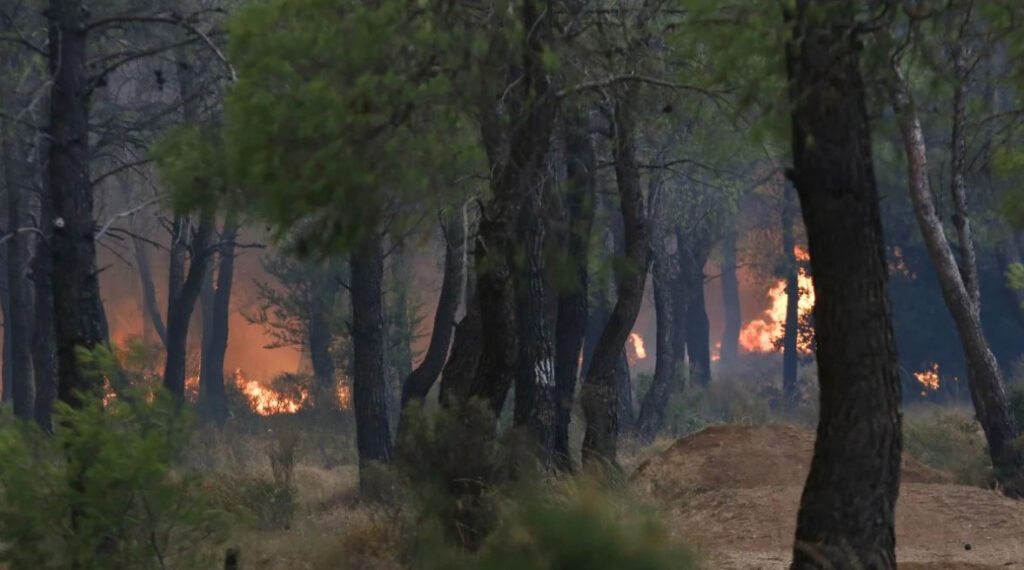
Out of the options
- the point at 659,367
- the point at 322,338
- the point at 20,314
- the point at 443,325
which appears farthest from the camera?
the point at 322,338

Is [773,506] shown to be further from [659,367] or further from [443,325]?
[659,367]

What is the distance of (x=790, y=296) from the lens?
150 ft

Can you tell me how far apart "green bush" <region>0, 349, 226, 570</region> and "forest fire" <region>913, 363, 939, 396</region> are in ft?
124

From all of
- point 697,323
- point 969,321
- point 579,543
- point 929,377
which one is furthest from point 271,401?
point 579,543

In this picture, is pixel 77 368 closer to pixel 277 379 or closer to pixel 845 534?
pixel 845 534

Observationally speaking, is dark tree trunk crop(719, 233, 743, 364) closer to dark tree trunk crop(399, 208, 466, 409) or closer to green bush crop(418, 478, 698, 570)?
dark tree trunk crop(399, 208, 466, 409)

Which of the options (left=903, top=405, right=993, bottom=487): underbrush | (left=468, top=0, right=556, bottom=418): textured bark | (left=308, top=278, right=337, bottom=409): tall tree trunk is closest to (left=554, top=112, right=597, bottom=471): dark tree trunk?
(left=468, top=0, right=556, bottom=418): textured bark

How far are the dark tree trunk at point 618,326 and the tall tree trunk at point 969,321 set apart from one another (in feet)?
10.8

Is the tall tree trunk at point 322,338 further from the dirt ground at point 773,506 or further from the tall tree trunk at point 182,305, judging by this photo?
the dirt ground at point 773,506

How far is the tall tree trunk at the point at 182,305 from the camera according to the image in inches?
1085

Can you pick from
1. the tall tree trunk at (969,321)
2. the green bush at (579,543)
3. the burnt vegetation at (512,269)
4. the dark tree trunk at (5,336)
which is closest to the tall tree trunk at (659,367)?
the burnt vegetation at (512,269)

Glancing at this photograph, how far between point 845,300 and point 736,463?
29.7ft

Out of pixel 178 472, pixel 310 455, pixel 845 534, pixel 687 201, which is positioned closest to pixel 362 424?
pixel 310 455

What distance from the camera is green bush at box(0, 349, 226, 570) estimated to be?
9.73 metres
